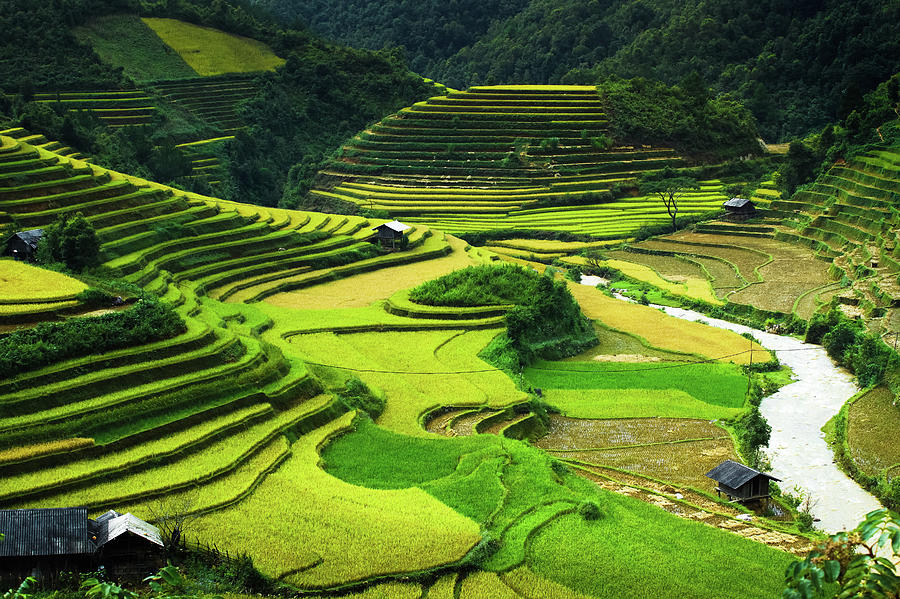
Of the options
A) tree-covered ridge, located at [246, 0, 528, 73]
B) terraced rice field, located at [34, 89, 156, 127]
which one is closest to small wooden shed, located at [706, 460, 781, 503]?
terraced rice field, located at [34, 89, 156, 127]

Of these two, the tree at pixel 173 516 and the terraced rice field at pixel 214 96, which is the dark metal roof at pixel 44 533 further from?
the terraced rice field at pixel 214 96

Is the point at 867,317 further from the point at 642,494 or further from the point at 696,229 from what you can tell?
the point at 696,229

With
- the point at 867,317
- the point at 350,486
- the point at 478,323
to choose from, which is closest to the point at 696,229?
the point at 867,317

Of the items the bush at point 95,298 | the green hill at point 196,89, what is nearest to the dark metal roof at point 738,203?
the green hill at point 196,89

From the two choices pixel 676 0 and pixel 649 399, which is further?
pixel 676 0

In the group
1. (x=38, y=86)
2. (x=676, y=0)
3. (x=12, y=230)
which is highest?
(x=676, y=0)

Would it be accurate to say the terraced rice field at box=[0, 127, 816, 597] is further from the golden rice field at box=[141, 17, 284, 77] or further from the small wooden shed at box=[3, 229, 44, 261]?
the golden rice field at box=[141, 17, 284, 77]
